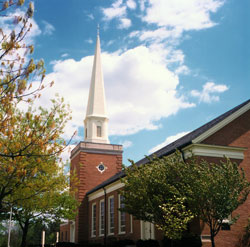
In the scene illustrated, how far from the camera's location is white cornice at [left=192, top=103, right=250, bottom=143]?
23.9 m

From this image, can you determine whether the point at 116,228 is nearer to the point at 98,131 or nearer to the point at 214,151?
the point at 214,151

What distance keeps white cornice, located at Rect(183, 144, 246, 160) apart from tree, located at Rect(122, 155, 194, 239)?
2.69 metres

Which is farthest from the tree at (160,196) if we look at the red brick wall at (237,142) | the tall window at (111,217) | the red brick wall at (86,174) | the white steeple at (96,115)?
the white steeple at (96,115)

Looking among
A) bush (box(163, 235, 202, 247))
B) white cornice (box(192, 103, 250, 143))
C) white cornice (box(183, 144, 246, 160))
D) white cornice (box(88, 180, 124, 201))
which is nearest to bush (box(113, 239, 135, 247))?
white cornice (box(88, 180, 124, 201))

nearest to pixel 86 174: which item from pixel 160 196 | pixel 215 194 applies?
pixel 160 196

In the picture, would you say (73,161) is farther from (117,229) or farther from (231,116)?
(231,116)

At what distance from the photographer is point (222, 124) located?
2486 cm

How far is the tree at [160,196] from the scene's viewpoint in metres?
18.5

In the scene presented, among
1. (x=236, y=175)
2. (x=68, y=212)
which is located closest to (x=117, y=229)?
(x=68, y=212)

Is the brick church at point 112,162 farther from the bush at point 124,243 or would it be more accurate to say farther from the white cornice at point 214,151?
the bush at point 124,243

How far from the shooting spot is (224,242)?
867 inches

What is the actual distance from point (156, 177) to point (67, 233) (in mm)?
32347

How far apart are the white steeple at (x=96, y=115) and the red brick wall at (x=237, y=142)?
2483 cm

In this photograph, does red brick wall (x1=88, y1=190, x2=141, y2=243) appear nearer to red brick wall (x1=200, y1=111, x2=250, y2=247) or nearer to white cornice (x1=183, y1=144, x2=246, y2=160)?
red brick wall (x1=200, y1=111, x2=250, y2=247)
